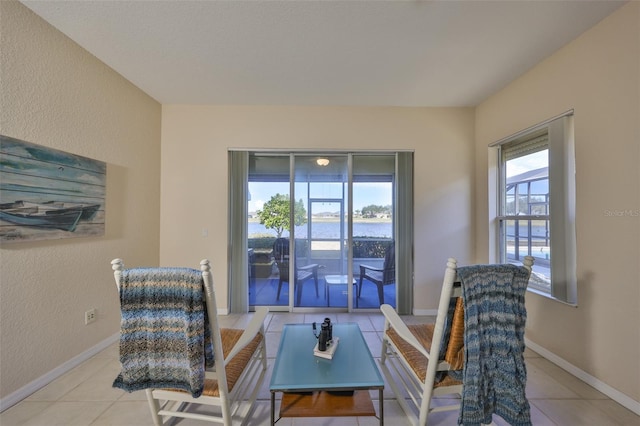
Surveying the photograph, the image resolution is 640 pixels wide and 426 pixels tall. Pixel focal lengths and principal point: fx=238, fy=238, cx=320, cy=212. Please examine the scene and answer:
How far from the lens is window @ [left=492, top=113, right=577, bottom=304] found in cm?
205

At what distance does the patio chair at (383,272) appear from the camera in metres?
3.24

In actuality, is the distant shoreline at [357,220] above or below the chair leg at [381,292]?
above

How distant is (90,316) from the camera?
2.21 metres

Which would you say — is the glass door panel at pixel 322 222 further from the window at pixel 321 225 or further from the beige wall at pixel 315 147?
the beige wall at pixel 315 147

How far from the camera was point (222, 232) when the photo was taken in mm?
3166

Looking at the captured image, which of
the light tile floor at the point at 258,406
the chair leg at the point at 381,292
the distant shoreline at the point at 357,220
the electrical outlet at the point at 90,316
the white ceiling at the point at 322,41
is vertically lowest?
the light tile floor at the point at 258,406

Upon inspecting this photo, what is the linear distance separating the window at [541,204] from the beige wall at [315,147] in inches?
15.9

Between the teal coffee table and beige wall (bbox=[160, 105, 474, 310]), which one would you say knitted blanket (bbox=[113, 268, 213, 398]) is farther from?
beige wall (bbox=[160, 105, 474, 310])

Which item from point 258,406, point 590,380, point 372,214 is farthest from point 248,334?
point 590,380

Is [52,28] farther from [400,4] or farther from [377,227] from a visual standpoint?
[377,227]

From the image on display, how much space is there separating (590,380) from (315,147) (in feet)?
10.9

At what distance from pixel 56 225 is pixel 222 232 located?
1.50 meters

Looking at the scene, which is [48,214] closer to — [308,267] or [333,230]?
[308,267]

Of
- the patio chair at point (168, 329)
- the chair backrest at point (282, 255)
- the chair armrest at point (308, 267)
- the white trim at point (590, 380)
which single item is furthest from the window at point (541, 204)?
the patio chair at point (168, 329)
